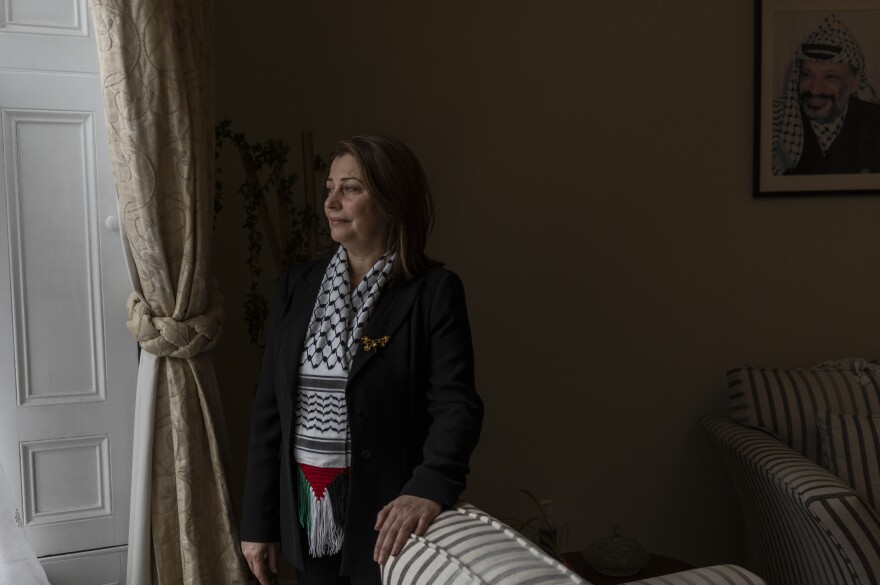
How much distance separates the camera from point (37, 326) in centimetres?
190

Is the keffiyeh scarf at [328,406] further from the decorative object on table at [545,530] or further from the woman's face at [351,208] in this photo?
the decorative object on table at [545,530]

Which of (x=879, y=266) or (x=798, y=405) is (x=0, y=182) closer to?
(x=798, y=405)

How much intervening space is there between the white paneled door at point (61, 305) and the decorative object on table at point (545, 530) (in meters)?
1.06

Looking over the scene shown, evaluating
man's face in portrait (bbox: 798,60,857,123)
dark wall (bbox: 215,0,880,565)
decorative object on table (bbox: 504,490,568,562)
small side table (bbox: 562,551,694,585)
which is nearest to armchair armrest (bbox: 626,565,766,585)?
decorative object on table (bbox: 504,490,568,562)

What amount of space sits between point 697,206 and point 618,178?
31 centimetres

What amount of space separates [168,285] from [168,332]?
11 cm

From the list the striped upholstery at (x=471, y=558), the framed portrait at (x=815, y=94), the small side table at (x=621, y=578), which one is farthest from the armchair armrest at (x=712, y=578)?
the framed portrait at (x=815, y=94)

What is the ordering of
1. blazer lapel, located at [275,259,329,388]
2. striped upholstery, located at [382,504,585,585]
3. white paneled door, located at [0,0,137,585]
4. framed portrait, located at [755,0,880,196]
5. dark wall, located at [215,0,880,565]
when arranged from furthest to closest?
1. framed portrait, located at [755,0,880,196]
2. dark wall, located at [215,0,880,565]
3. white paneled door, located at [0,0,137,585]
4. blazer lapel, located at [275,259,329,388]
5. striped upholstery, located at [382,504,585,585]

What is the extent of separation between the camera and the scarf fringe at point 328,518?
1682mm

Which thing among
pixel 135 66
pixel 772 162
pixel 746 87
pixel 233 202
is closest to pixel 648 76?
pixel 746 87

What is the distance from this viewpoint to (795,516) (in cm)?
219

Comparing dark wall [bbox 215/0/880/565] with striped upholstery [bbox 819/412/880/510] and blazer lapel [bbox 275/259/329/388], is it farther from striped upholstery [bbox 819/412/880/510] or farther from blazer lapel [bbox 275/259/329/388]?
blazer lapel [bbox 275/259/329/388]

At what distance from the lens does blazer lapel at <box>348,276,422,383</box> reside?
1686 millimetres

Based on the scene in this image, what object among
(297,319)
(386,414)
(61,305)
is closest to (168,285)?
(61,305)
